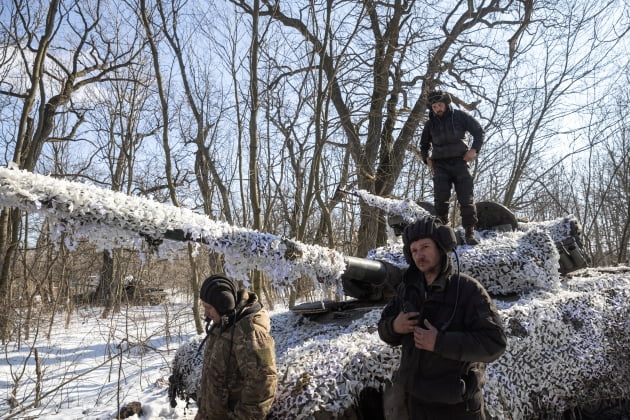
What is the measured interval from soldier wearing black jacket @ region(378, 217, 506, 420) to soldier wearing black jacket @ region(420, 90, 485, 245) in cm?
266

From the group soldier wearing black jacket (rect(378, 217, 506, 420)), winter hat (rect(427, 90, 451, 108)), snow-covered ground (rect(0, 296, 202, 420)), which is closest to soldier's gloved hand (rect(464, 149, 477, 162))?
winter hat (rect(427, 90, 451, 108))

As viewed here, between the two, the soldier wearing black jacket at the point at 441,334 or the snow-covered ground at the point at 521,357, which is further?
the snow-covered ground at the point at 521,357

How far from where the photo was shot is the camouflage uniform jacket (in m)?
2.79

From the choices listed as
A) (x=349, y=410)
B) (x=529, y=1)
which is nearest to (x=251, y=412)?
(x=349, y=410)

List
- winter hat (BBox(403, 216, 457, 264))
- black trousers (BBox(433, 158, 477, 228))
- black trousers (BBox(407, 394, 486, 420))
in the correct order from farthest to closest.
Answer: black trousers (BBox(433, 158, 477, 228))
winter hat (BBox(403, 216, 457, 264))
black trousers (BBox(407, 394, 486, 420))

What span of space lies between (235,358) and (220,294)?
18.2 inches

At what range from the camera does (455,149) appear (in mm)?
5074

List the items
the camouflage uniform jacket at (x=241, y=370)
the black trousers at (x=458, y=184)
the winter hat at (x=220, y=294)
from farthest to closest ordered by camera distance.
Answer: the black trousers at (x=458, y=184)
the winter hat at (x=220, y=294)
the camouflage uniform jacket at (x=241, y=370)

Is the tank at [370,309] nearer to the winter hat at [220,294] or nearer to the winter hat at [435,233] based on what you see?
the winter hat at [220,294]

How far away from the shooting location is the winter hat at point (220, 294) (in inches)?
127

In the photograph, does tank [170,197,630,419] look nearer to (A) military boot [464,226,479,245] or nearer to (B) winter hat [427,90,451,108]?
(A) military boot [464,226,479,245]

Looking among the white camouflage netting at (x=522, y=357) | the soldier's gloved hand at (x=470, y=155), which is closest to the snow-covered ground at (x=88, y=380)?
the white camouflage netting at (x=522, y=357)

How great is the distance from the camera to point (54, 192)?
2016 mm

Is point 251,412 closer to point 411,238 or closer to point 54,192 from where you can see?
point 411,238
